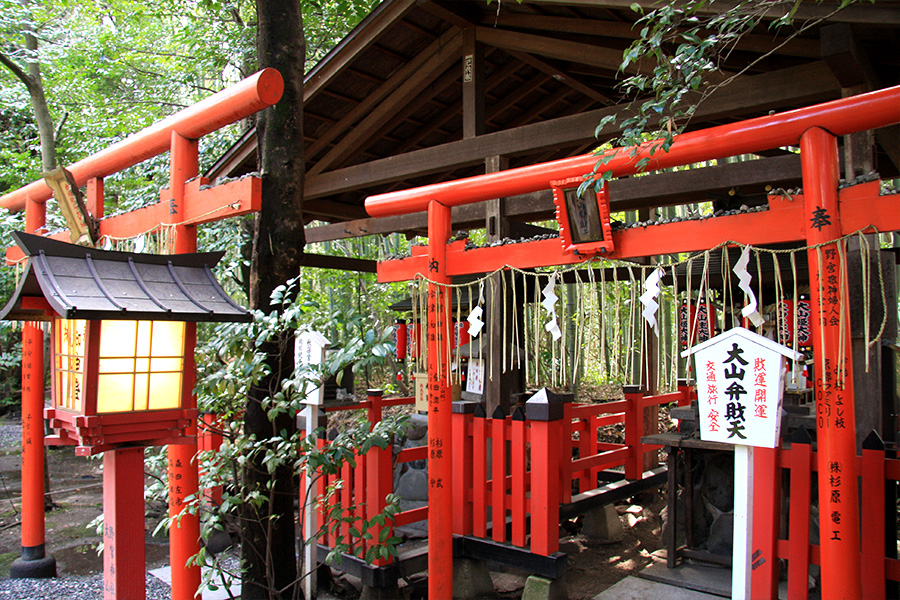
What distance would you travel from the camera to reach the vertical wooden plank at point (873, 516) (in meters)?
3.62

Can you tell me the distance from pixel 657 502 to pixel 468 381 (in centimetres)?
318

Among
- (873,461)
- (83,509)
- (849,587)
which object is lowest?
(83,509)

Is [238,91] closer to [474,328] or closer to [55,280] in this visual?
[55,280]

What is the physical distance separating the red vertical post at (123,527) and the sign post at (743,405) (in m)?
3.04

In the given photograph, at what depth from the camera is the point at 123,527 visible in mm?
3381

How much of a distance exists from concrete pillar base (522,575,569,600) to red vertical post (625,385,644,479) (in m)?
2.59

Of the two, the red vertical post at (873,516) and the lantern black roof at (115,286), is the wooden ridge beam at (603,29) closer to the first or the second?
the red vertical post at (873,516)

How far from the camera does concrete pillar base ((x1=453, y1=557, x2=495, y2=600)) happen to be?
534 cm

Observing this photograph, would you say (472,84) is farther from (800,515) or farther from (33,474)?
(33,474)

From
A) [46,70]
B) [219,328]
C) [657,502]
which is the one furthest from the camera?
[46,70]

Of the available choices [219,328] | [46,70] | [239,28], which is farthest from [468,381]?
[46,70]

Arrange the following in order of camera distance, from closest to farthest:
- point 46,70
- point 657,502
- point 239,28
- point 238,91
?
point 238,91 → point 657,502 → point 239,28 → point 46,70

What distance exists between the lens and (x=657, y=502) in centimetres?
859

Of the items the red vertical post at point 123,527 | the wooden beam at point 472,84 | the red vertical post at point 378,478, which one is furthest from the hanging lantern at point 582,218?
the red vertical post at point 123,527
